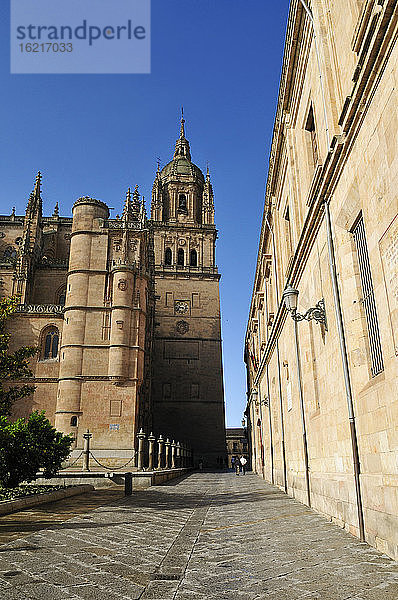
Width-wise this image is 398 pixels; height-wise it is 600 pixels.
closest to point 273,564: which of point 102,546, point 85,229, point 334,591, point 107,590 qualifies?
point 334,591

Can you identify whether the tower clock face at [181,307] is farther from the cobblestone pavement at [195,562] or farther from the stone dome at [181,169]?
the cobblestone pavement at [195,562]

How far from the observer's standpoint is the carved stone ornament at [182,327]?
160 ft

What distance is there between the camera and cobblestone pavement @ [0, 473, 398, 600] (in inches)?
143

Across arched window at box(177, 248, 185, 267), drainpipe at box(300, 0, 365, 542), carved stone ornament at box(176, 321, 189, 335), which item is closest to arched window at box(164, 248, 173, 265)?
arched window at box(177, 248, 185, 267)

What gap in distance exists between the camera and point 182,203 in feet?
179

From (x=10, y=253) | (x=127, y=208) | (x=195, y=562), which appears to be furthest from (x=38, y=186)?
(x=195, y=562)

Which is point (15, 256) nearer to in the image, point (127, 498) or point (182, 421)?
point (182, 421)

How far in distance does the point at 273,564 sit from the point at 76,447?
27957 mm

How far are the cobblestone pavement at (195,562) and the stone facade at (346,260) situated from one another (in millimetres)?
689

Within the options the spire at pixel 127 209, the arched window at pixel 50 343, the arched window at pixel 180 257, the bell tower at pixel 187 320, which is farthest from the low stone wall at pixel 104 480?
the arched window at pixel 180 257

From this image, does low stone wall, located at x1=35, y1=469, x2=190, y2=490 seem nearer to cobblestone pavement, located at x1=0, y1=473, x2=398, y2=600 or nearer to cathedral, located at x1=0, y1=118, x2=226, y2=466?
cobblestone pavement, located at x1=0, y1=473, x2=398, y2=600

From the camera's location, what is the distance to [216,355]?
4794 centimetres

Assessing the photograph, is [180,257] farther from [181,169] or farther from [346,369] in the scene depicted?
[346,369]

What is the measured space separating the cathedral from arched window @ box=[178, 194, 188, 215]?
0.50ft
